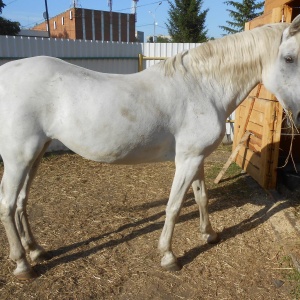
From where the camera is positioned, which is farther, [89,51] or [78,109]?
[89,51]

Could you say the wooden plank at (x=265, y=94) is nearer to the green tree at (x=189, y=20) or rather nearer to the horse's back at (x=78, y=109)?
the horse's back at (x=78, y=109)

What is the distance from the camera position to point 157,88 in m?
2.60

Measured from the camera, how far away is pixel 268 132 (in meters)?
4.46

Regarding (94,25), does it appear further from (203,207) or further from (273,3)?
(203,207)

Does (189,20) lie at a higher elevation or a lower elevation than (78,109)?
higher

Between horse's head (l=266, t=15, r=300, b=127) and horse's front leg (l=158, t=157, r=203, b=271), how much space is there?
862mm

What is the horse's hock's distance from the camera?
4.35m

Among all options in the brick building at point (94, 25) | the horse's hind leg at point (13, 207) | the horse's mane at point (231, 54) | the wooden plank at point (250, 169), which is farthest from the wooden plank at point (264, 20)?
the brick building at point (94, 25)

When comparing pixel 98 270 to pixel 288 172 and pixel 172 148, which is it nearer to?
pixel 172 148

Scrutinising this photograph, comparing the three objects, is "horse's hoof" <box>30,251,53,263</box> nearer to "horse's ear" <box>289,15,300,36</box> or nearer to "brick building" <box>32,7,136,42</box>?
"horse's ear" <box>289,15,300,36</box>

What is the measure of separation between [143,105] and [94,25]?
1558 inches

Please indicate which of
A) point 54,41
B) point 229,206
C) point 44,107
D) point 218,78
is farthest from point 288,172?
point 54,41

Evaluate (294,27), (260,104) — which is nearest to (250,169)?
(260,104)

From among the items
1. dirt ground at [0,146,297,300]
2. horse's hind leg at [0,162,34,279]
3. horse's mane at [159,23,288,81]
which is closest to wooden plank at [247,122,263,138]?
dirt ground at [0,146,297,300]
